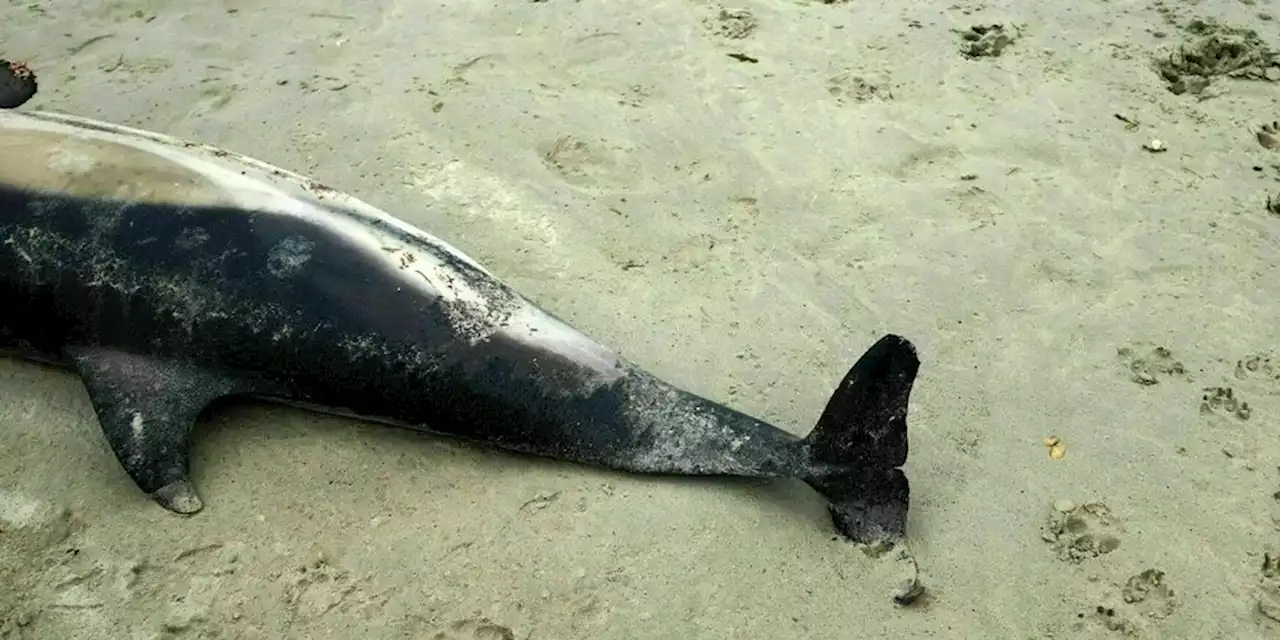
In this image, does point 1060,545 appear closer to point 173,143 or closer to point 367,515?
point 367,515

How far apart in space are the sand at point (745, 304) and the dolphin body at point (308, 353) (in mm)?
121

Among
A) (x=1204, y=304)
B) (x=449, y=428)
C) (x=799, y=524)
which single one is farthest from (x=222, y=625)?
(x=1204, y=304)

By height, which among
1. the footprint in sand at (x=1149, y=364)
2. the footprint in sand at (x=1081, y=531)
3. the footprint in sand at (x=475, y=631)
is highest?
the footprint in sand at (x=1149, y=364)

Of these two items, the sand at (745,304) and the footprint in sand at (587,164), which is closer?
the sand at (745,304)

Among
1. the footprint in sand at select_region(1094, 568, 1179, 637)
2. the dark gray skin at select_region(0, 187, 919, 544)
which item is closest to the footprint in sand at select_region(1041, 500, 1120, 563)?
the footprint in sand at select_region(1094, 568, 1179, 637)

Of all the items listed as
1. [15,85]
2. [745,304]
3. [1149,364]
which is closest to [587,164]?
[745,304]

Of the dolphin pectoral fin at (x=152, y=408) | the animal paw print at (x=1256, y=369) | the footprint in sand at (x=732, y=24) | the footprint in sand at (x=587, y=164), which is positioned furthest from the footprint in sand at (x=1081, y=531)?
the footprint in sand at (x=732, y=24)

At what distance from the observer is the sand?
8.49ft

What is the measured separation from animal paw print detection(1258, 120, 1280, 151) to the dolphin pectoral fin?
4.03m

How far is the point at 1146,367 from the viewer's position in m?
3.18

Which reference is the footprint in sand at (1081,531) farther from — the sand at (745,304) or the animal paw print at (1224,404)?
the animal paw print at (1224,404)

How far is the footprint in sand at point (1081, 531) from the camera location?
2.69 m

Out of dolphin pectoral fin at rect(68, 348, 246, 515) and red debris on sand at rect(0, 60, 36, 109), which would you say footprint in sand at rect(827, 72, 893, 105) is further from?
red debris on sand at rect(0, 60, 36, 109)

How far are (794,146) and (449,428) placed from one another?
198cm
